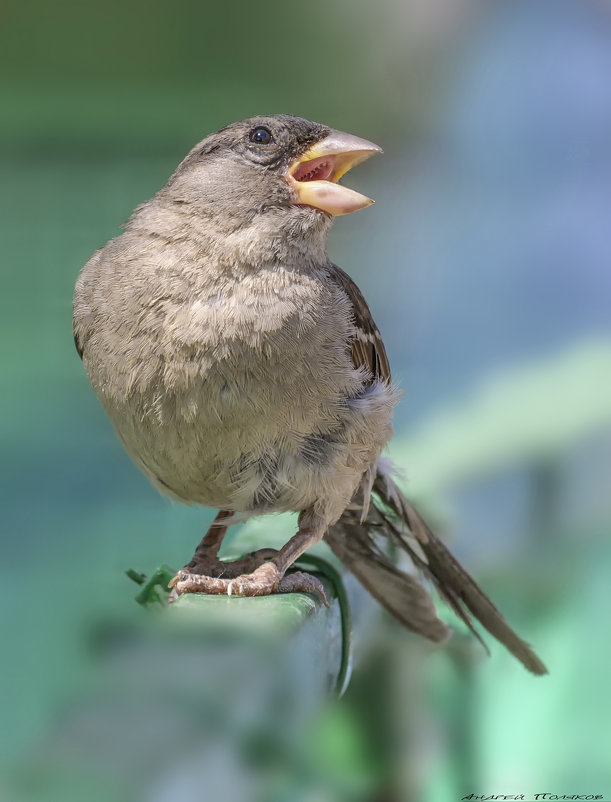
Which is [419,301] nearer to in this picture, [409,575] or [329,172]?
[409,575]

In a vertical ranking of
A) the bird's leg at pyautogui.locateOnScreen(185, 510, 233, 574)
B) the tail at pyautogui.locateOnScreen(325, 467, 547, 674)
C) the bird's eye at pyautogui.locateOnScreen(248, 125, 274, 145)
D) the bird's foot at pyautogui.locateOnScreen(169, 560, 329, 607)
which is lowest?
the tail at pyautogui.locateOnScreen(325, 467, 547, 674)

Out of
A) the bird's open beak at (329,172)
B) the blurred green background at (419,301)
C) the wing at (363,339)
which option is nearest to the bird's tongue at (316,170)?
the bird's open beak at (329,172)

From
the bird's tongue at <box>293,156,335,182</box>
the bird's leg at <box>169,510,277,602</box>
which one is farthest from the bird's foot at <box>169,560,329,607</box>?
the bird's tongue at <box>293,156,335,182</box>

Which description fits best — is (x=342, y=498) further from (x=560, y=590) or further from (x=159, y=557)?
(x=560, y=590)

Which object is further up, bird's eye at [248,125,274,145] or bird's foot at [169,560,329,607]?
bird's eye at [248,125,274,145]

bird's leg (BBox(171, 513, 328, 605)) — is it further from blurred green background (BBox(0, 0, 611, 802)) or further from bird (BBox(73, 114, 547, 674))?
blurred green background (BBox(0, 0, 611, 802))

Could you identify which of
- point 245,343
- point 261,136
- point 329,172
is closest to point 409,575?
point 245,343

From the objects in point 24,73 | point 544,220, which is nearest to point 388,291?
point 544,220
